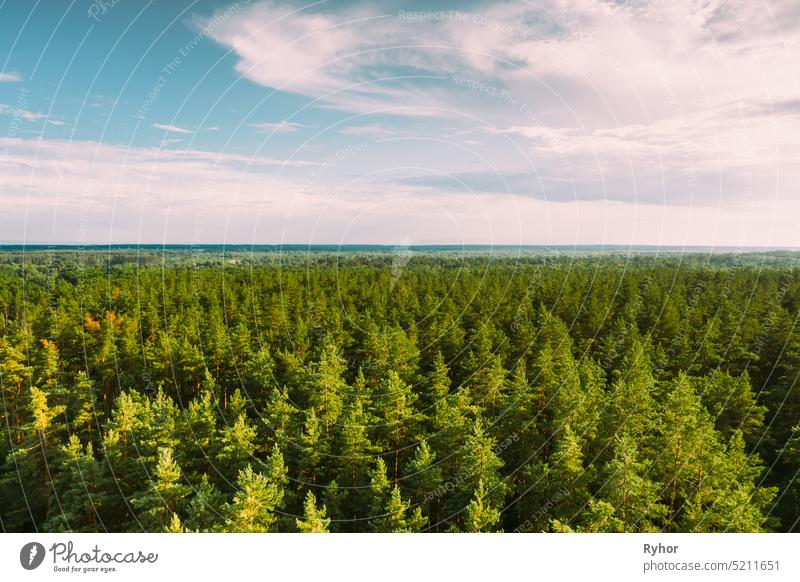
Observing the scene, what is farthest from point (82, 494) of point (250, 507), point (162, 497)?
point (250, 507)

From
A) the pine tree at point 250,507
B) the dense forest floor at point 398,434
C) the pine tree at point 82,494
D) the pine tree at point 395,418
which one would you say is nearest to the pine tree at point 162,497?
the dense forest floor at point 398,434

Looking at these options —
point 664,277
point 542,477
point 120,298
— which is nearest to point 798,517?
point 542,477

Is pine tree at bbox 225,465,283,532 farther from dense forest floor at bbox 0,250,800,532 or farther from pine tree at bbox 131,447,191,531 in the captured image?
pine tree at bbox 131,447,191,531

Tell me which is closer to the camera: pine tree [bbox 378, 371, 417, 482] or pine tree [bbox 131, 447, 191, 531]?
pine tree [bbox 131, 447, 191, 531]

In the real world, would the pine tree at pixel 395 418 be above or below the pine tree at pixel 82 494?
above

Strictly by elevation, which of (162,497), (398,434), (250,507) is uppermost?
(250,507)

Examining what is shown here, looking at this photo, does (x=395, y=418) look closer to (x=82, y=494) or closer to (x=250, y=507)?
(x=250, y=507)

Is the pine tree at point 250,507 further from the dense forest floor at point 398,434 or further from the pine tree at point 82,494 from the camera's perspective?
the pine tree at point 82,494

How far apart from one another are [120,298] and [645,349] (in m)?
76.6

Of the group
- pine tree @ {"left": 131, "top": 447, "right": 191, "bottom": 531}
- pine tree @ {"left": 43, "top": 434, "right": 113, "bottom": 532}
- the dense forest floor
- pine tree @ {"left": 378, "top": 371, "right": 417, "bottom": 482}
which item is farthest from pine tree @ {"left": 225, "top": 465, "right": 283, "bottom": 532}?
pine tree @ {"left": 378, "top": 371, "right": 417, "bottom": 482}

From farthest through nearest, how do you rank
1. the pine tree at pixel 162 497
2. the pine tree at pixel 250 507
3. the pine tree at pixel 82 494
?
the pine tree at pixel 82 494 < the pine tree at pixel 162 497 < the pine tree at pixel 250 507

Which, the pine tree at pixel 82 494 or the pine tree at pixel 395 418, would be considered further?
the pine tree at pixel 395 418

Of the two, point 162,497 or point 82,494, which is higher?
point 162,497

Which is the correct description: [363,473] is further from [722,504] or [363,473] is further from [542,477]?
[722,504]
